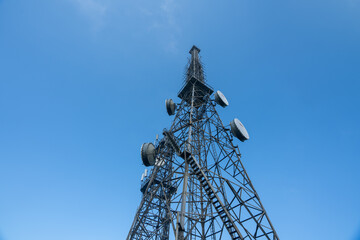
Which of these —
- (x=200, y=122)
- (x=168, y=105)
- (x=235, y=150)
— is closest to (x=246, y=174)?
(x=235, y=150)

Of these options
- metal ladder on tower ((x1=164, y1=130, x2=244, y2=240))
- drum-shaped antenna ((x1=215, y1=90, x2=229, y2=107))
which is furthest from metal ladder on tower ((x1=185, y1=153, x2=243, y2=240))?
drum-shaped antenna ((x1=215, y1=90, x2=229, y2=107))

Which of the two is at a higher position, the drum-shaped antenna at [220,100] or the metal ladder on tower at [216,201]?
the drum-shaped antenna at [220,100]

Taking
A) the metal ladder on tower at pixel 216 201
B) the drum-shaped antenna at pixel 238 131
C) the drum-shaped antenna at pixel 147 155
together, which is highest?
the drum-shaped antenna at pixel 238 131

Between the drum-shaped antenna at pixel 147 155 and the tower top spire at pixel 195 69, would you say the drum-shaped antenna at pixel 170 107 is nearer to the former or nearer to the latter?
the tower top spire at pixel 195 69

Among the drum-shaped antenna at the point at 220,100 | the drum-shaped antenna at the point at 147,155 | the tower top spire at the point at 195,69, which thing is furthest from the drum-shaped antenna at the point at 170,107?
the drum-shaped antenna at the point at 147,155

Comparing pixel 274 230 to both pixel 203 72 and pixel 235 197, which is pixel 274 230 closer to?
pixel 235 197

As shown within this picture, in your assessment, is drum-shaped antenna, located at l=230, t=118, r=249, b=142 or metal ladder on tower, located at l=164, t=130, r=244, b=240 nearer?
metal ladder on tower, located at l=164, t=130, r=244, b=240

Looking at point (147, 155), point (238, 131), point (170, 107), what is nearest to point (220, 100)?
point (238, 131)

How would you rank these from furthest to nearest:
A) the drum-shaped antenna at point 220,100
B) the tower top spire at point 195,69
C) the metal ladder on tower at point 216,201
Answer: the tower top spire at point 195,69
the drum-shaped antenna at point 220,100
the metal ladder on tower at point 216,201

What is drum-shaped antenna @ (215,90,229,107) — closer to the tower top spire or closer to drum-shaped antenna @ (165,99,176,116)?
the tower top spire

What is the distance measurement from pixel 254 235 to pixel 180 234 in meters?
5.39

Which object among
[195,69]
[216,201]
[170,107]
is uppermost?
[195,69]

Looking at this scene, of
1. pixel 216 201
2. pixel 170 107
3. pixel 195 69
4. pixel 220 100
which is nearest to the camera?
pixel 216 201

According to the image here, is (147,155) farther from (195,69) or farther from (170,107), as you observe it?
(195,69)
